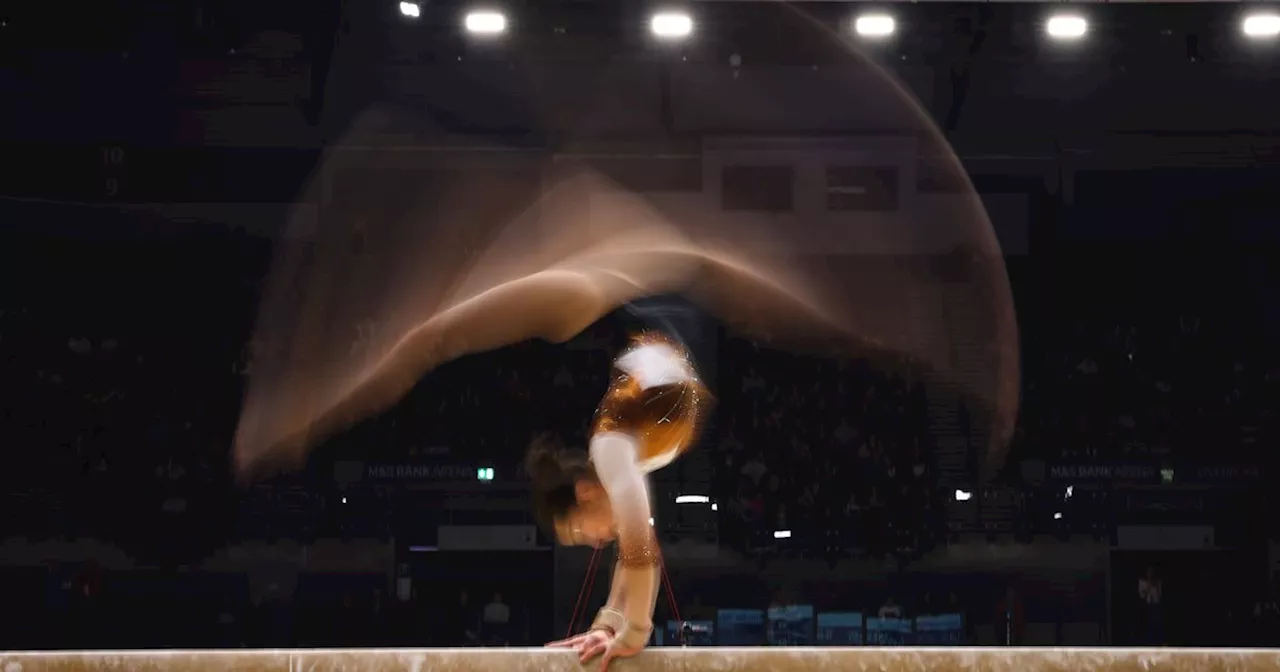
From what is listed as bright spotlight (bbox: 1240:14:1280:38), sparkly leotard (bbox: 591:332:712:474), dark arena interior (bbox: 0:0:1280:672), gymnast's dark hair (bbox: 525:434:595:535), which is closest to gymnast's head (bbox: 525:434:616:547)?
gymnast's dark hair (bbox: 525:434:595:535)

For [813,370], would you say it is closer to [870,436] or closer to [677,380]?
[870,436]

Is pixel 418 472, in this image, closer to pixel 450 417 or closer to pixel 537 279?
pixel 450 417

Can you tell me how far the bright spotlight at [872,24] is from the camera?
499 cm

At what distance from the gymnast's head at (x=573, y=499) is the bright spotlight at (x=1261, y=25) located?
384 centimetres

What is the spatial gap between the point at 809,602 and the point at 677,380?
2.67 meters

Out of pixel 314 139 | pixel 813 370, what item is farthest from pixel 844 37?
pixel 314 139

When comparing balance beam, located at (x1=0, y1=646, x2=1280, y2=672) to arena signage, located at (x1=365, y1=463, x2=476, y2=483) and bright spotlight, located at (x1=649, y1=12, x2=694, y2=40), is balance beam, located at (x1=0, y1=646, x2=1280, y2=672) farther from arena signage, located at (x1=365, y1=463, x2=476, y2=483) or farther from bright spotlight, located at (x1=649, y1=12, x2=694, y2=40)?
bright spotlight, located at (x1=649, y1=12, x2=694, y2=40)

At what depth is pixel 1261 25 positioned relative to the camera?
16.3ft

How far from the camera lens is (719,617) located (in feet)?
17.2

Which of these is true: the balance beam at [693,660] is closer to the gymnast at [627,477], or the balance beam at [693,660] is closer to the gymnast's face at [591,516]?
the gymnast at [627,477]

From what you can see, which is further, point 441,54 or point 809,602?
point 809,602

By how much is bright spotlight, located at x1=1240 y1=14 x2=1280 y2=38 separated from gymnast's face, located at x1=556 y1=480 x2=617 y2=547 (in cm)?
392

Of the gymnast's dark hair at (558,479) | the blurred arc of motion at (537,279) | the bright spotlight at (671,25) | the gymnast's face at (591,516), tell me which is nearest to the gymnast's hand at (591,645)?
the gymnast's face at (591,516)

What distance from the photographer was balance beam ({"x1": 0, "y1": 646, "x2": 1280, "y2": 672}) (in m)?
2.79
